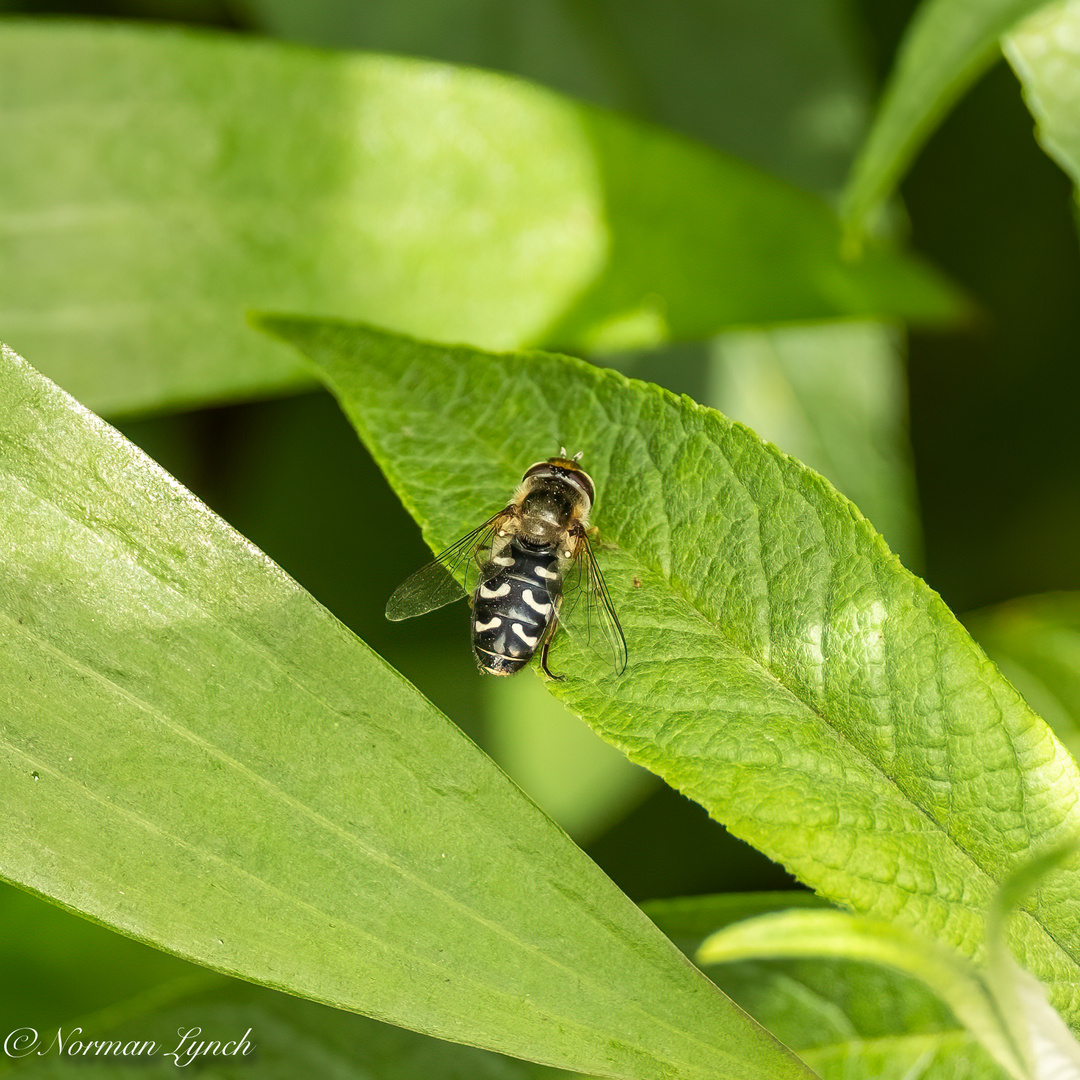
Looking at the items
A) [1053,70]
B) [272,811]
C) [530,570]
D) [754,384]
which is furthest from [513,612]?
[1053,70]

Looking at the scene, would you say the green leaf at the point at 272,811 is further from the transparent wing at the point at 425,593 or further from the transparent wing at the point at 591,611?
the transparent wing at the point at 425,593

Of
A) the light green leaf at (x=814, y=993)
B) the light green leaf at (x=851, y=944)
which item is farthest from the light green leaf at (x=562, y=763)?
the light green leaf at (x=851, y=944)

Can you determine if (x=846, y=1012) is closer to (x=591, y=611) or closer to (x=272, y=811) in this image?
(x=591, y=611)

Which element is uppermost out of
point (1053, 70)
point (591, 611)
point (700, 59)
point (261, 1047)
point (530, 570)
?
point (700, 59)

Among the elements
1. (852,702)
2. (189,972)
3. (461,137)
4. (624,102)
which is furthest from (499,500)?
(624,102)

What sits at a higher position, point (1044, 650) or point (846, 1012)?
point (1044, 650)

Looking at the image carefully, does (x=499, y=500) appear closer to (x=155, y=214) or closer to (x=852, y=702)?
(x=852, y=702)
